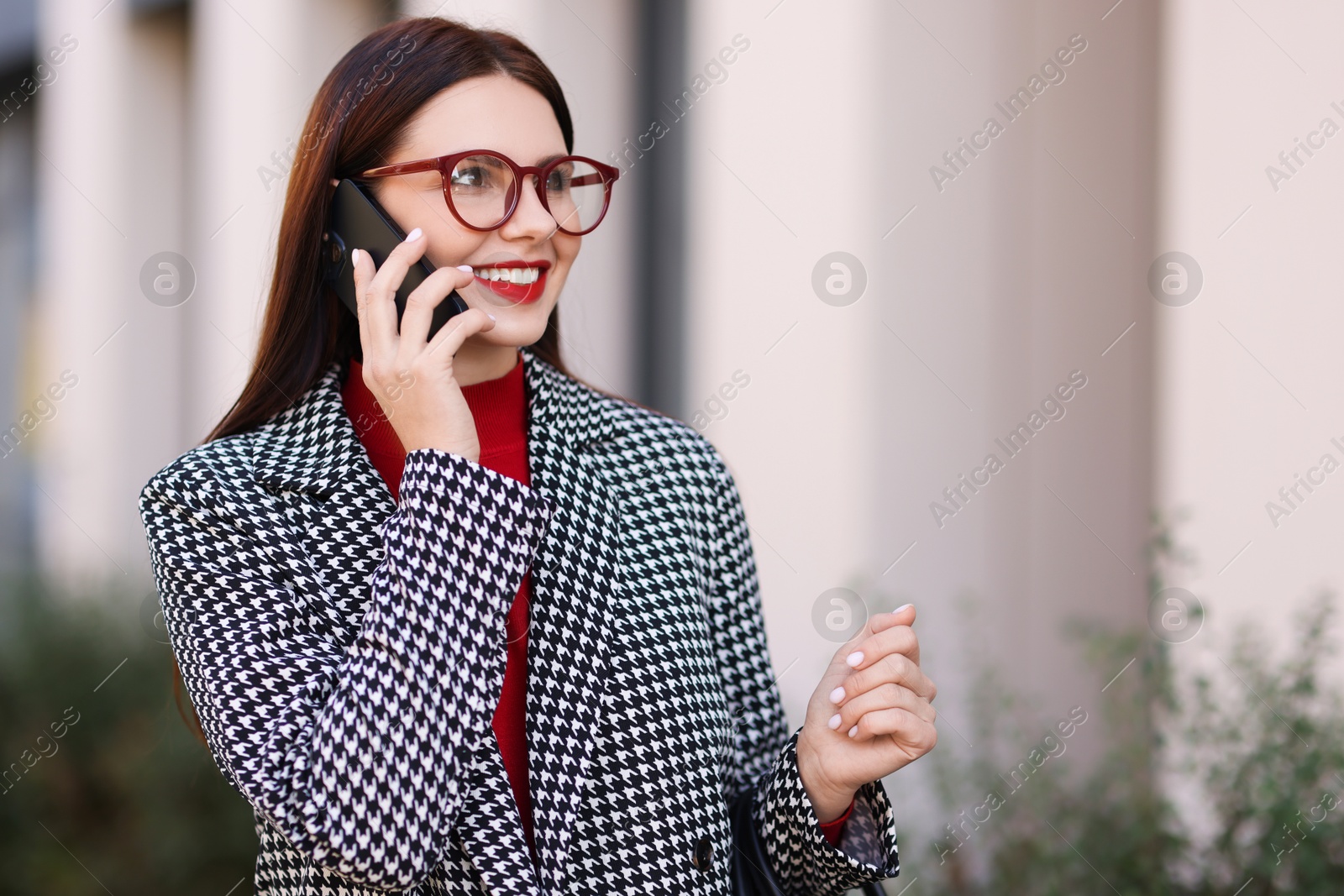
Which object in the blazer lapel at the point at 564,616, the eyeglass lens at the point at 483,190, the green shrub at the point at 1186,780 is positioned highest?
the eyeglass lens at the point at 483,190

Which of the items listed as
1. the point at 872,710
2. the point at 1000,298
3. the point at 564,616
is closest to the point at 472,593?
the point at 564,616

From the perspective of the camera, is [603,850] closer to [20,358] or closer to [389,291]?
[389,291]

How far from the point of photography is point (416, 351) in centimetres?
150

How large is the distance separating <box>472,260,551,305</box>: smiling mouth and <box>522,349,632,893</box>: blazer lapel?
194 millimetres

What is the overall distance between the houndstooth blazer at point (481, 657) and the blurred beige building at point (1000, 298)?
1.43m

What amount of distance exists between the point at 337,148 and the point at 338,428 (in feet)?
1.33

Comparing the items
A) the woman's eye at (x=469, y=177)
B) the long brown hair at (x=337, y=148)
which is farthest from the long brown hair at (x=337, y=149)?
the woman's eye at (x=469, y=177)

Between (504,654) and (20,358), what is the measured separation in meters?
8.14

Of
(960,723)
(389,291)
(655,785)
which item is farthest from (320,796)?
(960,723)

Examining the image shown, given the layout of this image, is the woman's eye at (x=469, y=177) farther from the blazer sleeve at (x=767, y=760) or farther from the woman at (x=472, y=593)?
the blazer sleeve at (x=767, y=760)

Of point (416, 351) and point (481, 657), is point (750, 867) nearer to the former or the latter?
point (481, 657)

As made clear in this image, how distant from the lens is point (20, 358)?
8281mm

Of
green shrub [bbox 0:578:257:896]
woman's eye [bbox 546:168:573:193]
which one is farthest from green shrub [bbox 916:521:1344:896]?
green shrub [bbox 0:578:257:896]

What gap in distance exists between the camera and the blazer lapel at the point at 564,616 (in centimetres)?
155
